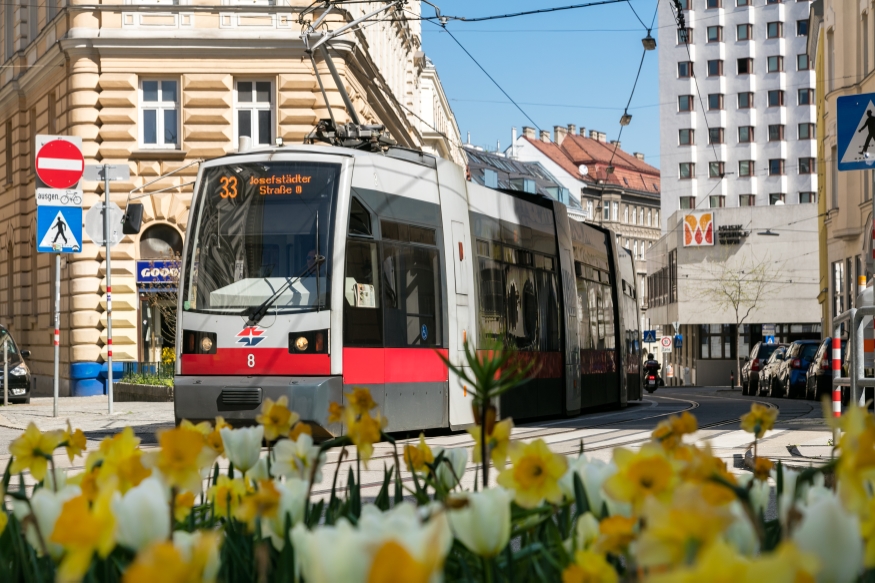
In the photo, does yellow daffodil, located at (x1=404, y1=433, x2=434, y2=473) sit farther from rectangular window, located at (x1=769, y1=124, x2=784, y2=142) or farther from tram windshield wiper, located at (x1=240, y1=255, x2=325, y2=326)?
rectangular window, located at (x1=769, y1=124, x2=784, y2=142)

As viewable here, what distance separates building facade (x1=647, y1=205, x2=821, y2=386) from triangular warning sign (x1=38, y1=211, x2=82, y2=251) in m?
55.9

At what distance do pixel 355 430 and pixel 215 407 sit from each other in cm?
1035

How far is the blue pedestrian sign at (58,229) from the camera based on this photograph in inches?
679

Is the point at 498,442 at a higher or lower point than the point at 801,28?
lower

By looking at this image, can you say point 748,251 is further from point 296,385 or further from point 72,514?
point 72,514

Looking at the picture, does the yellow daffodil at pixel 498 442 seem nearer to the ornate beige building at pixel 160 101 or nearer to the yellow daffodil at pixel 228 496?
the yellow daffodil at pixel 228 496

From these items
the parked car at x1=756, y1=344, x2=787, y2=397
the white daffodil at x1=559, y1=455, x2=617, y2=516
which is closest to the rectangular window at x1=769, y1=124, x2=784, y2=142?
the parked car at x1=756, y1=344, x2=787, y2=397

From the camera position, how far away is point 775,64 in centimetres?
9231

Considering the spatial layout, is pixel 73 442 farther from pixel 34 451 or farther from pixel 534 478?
pixel 534 478

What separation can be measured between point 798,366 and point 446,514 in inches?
1247

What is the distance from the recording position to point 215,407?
12516mm

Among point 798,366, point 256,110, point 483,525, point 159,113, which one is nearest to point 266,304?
point 483,525

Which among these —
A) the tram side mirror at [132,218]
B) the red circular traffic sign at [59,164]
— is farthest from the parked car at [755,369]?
the red circular traffic sign at [59,164]

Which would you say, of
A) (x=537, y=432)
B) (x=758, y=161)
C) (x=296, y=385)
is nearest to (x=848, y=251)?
(x=537, y=432)
